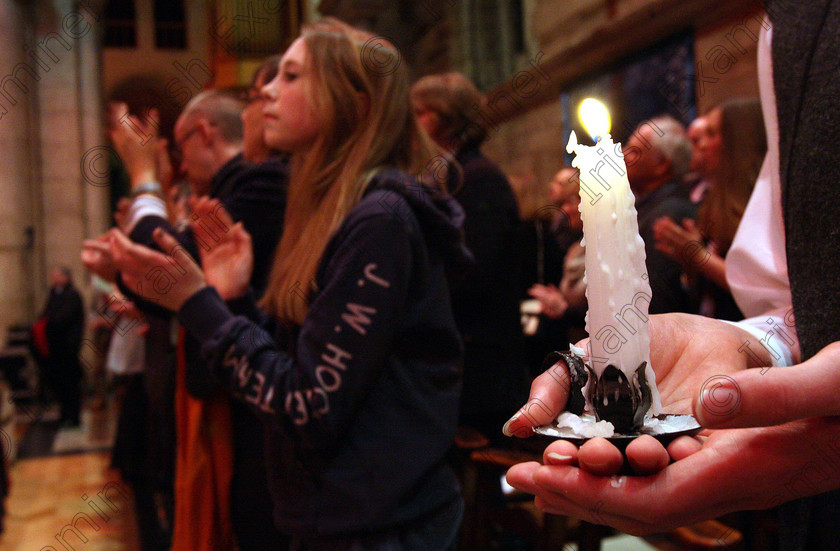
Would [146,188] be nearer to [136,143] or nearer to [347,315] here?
[136,143]

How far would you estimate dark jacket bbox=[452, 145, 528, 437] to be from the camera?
2145 millimetres

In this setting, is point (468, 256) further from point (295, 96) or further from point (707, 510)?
point (707, 510)

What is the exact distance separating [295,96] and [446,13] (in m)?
7.32

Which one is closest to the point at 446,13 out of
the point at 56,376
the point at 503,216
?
the point at 56,376

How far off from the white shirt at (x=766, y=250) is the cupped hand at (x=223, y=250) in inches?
40.6

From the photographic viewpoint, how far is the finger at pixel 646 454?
1.41ft

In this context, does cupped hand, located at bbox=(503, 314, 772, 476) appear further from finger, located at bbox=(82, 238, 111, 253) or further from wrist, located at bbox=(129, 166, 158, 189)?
wrist, located at bbox=(129, 166, 158, 189)

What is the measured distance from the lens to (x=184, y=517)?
55.6 inches

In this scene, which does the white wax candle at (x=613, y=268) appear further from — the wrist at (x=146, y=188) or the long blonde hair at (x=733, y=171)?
the wrist at (x=146, y=188)

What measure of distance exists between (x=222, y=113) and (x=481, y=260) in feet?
3.16

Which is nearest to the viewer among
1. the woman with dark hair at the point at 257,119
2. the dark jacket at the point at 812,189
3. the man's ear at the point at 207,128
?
the dark jacket at the point at 812,189

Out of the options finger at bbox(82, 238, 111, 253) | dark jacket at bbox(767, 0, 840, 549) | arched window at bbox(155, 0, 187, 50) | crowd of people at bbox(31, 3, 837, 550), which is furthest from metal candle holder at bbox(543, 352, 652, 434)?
arched window at bbox(155, 0, 187, 50)

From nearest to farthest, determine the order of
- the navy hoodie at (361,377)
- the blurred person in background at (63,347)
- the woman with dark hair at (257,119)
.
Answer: the navy hoodie at (361,377) < the woman with dark hair at (257,119) < the blurred person in background at (63,347)

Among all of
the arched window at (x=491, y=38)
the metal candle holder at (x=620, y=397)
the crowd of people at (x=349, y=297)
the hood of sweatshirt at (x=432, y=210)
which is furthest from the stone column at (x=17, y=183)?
the metal candle holder at (x=620, y=397)
